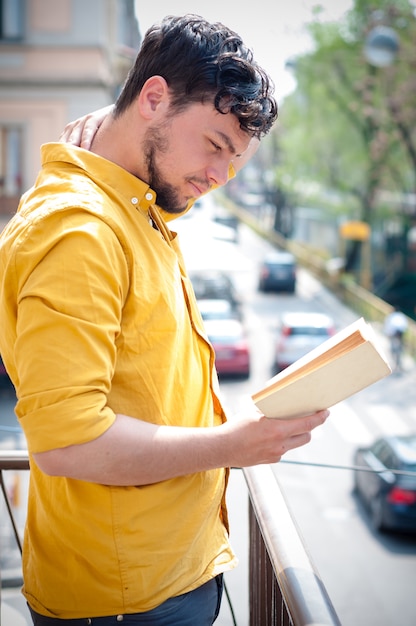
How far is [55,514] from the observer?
3.46 ft

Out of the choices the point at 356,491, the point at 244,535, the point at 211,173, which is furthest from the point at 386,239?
the point at 211,173

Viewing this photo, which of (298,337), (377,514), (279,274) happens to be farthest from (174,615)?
(279,274)

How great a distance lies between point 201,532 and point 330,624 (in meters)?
0.25

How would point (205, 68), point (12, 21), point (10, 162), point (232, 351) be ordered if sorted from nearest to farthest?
point (205, 68)
point (12, 21)
point (10, 162)
point (232, 351)

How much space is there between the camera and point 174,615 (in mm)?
1076

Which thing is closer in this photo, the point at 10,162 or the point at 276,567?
the point at 276,567

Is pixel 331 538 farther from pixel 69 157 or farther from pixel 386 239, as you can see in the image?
pixel 386 239

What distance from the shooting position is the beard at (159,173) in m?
1.05

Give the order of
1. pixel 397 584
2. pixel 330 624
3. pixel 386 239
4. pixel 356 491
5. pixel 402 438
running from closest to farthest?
pixel 330 624, pixel 397 584, pixel 402 438, pixel 356 491, pixel 386 239

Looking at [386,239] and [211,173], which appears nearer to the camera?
[211,173]

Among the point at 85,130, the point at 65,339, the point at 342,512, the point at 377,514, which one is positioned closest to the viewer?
the point at 65,339

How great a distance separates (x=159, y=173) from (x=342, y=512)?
9.02 m

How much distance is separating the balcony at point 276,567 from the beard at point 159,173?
0.48 meters

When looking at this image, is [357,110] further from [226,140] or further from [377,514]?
[226,140]
